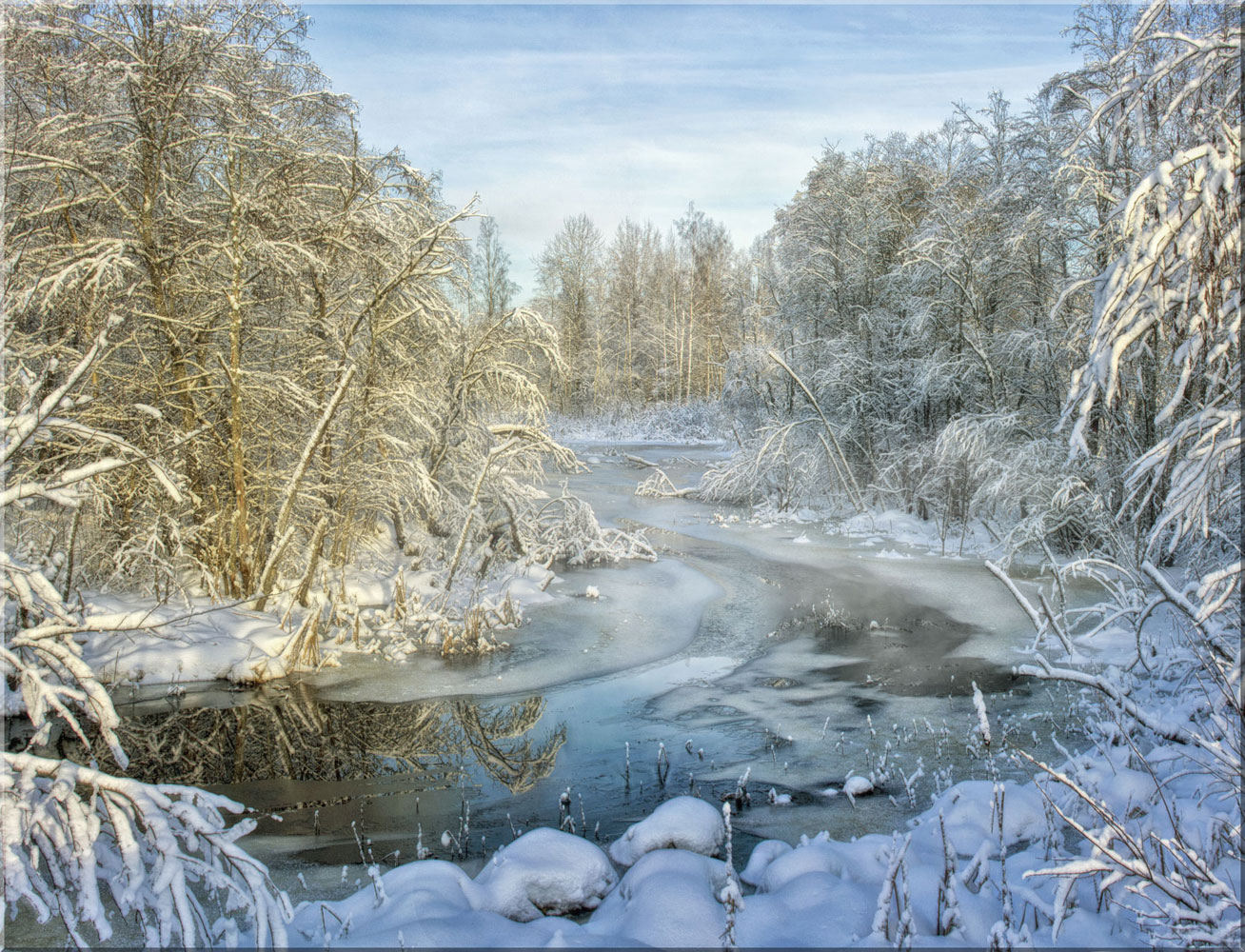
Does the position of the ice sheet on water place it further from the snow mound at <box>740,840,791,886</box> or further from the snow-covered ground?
the snow mound at <box>740,840,791,886</box>

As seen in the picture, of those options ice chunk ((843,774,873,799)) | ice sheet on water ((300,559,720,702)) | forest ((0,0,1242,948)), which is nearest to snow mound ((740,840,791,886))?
forest ((0,0,1242,948))

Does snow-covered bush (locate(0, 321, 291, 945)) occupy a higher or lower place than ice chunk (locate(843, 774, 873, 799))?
higher

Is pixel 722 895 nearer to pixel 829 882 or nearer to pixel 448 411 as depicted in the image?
pixel 829 882

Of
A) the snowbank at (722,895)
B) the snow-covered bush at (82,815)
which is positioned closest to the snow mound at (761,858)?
the snowbank at (722,895)

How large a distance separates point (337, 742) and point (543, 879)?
3513 millimetres

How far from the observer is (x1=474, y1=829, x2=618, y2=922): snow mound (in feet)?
13.2

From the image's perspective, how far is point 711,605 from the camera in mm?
11867

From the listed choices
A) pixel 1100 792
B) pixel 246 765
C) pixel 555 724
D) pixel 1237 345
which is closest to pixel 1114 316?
pixel 1237 345

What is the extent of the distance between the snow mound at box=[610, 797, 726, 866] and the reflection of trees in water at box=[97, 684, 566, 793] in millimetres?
1472

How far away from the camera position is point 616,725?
736 cm

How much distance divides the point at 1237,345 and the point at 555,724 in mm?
5908

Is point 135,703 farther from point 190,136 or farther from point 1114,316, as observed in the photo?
point 1114,316

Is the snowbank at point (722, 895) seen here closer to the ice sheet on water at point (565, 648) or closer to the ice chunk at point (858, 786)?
the ice chunk at point (858, 786)

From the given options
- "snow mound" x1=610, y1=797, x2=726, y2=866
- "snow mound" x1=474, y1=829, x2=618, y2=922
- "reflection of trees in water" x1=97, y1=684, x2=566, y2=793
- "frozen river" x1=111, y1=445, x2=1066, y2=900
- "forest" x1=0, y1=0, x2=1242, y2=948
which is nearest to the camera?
"forest" x1=0, y1=0, x2=1242, y2=948
